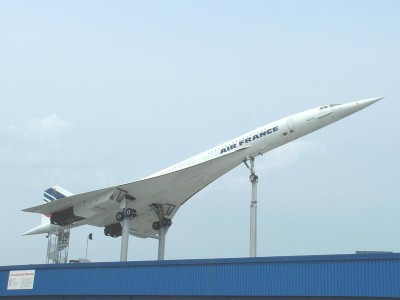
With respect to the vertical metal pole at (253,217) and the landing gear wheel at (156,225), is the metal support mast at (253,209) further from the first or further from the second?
the landing gear wheel at (156,225)

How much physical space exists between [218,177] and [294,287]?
1516 cm

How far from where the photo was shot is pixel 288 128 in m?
30.1

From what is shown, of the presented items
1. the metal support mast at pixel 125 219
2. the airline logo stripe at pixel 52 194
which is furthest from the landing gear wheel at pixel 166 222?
the airline logo stripe at pixel 52 194

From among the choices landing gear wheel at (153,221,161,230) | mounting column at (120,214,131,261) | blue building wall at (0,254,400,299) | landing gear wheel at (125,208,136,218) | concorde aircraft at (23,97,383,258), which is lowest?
blue building wall at (0,254,400,299)

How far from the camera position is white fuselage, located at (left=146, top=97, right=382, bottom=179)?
28.9 metres

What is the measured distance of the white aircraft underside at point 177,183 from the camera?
29.8 metres

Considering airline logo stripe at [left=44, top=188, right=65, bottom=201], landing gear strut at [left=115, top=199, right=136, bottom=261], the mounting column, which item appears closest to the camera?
the mounting column

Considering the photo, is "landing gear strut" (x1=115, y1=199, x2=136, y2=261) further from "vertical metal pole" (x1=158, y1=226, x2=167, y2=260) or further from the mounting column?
"vertical metal pole" (x1=158, y1=226, x2=167, y2=260)

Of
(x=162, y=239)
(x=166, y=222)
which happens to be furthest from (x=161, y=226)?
(x=162, y=239)

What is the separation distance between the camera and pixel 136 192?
3603 centimetres

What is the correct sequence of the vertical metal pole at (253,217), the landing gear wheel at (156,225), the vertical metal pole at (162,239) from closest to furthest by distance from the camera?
the vertical metal pole at (253,217)
the vertical metal pole at (162,239)
the landing gear wheel at (156,225)

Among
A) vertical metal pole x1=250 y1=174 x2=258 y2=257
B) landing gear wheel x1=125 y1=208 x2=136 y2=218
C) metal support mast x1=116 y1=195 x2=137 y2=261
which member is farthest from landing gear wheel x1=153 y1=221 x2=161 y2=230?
vertical metal pole x1=250 y1=174 x2=258 y2=257

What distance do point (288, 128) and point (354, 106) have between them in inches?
138

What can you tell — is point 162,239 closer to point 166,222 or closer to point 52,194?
point 166,222
